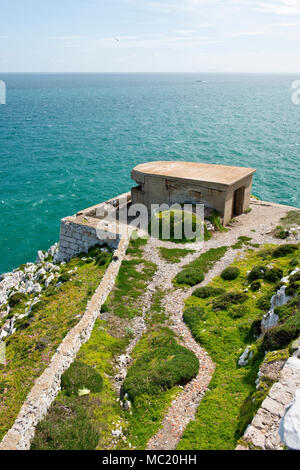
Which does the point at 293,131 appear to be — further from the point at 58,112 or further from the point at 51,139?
the point at 58,112

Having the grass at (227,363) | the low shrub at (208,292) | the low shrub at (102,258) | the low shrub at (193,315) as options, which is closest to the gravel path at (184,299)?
the low shrub at (193,315)

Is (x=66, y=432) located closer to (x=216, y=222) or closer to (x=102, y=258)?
(x=102, y=258)

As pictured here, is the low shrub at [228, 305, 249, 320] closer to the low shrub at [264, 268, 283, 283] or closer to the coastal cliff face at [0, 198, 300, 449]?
the coastal cliff face at [0, 198, 300, 449]

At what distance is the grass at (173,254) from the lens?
28.5 metres

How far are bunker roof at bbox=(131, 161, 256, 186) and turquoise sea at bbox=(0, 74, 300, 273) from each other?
1899 centimetres

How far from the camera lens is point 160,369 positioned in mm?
16297

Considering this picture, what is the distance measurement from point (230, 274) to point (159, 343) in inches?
325

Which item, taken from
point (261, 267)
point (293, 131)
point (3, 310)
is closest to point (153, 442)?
point (261, 267)

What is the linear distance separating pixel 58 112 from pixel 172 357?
154286 mm

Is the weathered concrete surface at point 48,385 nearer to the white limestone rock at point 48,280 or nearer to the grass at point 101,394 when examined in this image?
the grass at point 101,394

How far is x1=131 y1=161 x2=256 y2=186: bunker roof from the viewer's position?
33.7 m

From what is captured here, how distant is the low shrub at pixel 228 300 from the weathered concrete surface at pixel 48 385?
22.9 ft

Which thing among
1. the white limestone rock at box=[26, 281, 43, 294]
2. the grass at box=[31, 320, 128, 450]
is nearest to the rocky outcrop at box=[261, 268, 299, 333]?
the grass at box=[31, 320, 128, 450]

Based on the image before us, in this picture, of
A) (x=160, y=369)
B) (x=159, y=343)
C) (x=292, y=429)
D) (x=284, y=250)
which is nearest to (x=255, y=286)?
(x=284, y=250)
